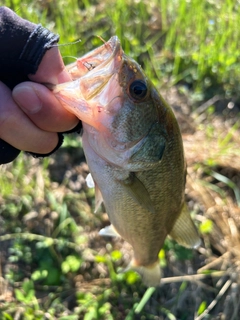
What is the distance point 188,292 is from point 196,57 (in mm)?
2046

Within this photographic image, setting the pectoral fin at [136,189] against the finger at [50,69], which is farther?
the pectoral fin at [136,189]

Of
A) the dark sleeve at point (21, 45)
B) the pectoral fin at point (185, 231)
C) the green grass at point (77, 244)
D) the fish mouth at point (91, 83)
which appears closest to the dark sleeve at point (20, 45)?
the dark sleeve at point (21, 45)

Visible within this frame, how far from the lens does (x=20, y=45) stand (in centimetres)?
142

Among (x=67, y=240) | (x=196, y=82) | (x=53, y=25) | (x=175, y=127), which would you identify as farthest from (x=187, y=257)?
(x=53, y=25)

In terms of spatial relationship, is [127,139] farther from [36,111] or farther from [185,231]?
[185,231]

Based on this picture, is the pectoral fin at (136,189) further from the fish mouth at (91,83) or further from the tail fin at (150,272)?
the tail fin at (150,272)

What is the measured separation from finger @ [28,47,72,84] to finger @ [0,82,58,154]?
12 cm

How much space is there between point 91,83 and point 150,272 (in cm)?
117

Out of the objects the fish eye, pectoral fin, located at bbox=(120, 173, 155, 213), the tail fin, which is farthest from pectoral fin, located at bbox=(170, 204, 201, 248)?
the fish eye

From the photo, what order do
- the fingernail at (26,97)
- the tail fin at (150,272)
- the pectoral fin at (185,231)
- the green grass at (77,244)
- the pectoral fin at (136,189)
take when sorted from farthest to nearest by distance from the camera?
the green grass at (77,244) < the tail fin at (150,272) < the pectoral fin at (185,231) < the pectoral fin at (136,189) < the fingernail at (26,97)

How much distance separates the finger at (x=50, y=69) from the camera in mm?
1435

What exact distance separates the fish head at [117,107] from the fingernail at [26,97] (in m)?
0.08

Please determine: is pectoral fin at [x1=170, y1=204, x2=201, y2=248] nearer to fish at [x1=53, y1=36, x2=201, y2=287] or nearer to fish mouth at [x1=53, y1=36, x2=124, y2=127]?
fish at [x1=53, y1=36, x2=201, y2=287]

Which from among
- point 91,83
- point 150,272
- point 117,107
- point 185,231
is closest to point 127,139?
point 117,107
